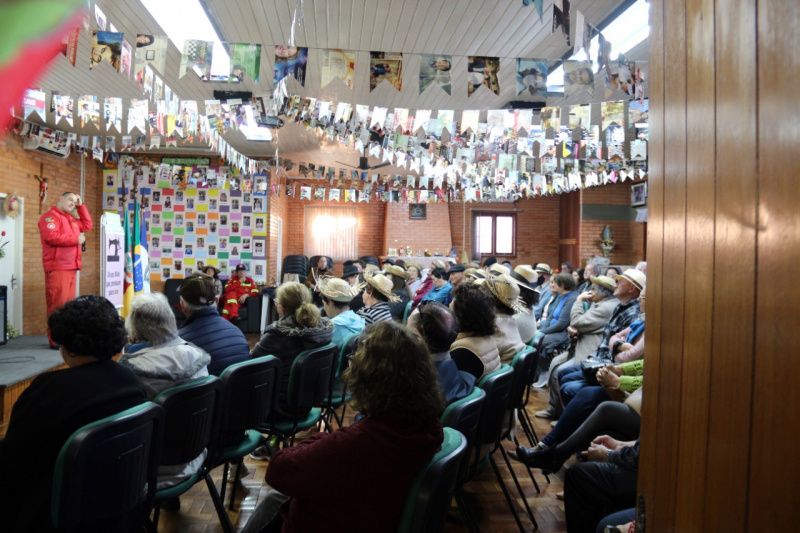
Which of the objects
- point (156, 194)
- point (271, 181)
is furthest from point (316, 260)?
point (156, 194)

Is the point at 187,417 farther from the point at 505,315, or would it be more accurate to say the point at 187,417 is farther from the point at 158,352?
the point at 505,315

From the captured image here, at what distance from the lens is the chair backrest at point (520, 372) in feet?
9.80

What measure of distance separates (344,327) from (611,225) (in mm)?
9457

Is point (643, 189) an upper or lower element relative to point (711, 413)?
upper

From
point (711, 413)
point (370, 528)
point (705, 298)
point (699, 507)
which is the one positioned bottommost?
point (370, 528)

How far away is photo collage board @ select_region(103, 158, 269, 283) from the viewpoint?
1026 centimetres

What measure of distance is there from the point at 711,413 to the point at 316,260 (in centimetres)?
1255

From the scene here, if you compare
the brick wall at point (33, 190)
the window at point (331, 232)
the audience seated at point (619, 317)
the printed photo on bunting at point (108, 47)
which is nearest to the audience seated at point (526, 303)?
the audience seated at point (619, 317)

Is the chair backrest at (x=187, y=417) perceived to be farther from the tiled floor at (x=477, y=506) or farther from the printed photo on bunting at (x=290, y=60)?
the printed photo on bunting at (x=290, y=60)

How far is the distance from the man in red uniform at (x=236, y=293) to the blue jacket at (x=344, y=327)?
5586 mm

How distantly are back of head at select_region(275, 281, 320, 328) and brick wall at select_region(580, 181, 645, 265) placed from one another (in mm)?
9515

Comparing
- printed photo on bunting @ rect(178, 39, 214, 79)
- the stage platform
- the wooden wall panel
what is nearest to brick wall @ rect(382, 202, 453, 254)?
the stage platform

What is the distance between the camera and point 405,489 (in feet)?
4.89

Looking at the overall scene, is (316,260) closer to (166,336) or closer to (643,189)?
(643,189)
